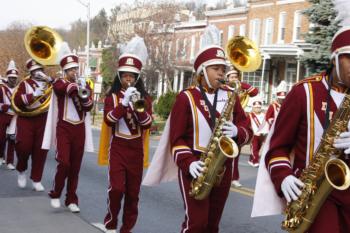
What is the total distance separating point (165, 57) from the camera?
3925 centimetres

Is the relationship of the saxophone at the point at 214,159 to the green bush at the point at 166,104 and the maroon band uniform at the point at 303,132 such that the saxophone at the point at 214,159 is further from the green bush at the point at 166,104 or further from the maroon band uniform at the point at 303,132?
the green bush at the point at 166,104

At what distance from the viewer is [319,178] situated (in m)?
3.57

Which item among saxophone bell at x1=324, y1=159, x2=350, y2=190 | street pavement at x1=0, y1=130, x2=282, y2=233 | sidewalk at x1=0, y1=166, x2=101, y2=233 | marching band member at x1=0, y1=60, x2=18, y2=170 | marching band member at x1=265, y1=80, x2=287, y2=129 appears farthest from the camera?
marching band member at x1=265, y1=80, x2=287, y2=129

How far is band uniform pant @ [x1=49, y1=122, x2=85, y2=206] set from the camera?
796 cm

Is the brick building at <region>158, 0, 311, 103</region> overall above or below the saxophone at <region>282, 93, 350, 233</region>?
above

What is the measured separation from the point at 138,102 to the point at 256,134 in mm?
8797

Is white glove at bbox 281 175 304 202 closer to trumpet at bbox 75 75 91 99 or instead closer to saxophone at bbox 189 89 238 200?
saxophone at bbox 189 89 238 200

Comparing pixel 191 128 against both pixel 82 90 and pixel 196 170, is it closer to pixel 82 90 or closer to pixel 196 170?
pixel 196 170

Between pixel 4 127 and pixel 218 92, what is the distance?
8403 mm

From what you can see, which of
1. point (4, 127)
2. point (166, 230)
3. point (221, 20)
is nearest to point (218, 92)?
point (166, 230)

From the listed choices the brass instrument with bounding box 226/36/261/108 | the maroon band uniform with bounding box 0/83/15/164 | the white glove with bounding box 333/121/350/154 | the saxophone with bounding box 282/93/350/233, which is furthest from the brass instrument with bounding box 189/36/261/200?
the maroon band uniform with bounding box 0/83/15/164

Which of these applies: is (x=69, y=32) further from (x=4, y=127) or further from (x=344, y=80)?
(x=344, y=80)

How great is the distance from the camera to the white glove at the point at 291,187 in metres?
3.68

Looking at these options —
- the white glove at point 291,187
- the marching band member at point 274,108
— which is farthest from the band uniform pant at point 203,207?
the marching band member at point 274,108
